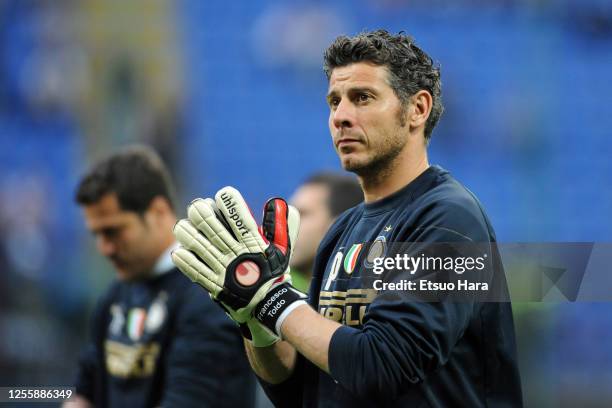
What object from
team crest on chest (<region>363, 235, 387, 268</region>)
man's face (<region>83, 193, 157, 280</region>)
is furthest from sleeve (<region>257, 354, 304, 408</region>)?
man's face (<region>83, 193, 157, 280</region>)

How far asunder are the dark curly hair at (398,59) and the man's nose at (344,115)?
0.14 meters

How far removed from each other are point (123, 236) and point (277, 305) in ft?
7.77

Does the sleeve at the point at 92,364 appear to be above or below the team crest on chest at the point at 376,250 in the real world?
below

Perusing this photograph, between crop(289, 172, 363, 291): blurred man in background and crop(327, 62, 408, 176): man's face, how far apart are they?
2026mm

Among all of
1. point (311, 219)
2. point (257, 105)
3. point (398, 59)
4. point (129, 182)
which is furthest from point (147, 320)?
point (257, 105)

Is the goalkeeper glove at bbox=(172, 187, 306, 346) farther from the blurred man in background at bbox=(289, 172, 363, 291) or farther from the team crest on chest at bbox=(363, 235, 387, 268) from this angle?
the blurred man in background at bbox=(289, 172, 363, 291)

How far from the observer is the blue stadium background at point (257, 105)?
10.6m

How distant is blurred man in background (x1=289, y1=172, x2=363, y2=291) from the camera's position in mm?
5203

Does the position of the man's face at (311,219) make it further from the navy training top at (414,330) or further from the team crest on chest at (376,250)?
the team crest on chest at (376,250)

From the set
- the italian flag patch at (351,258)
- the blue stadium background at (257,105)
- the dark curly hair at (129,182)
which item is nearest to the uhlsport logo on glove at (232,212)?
the italian flag patch at (351,258)

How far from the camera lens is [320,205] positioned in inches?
206

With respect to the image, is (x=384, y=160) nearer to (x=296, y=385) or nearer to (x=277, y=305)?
(x=277, y=305)

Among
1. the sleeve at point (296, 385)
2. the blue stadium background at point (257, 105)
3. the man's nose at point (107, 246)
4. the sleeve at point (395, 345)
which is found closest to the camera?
the sleeve at point (395, 345)

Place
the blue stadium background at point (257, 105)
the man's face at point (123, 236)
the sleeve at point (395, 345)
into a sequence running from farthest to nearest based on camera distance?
1. the blue stadium background at point (257, 105)
2. the man's face at point (123, 236)
3. the sleeve at point (395, 345)
